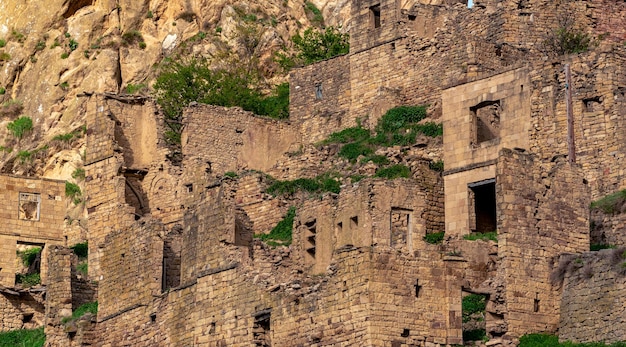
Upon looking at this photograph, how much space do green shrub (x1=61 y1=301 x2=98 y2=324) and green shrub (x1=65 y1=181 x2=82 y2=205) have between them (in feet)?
40.6

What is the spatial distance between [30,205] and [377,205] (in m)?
17.5

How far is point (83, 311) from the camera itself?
54.5 metres

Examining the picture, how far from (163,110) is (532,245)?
22.8m

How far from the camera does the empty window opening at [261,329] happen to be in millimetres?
46000

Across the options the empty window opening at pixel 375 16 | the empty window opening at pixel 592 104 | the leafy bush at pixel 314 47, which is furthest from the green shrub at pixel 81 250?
the empty window opening at pixel 592 104

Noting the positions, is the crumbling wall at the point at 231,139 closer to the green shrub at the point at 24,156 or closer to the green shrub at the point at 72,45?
the green shrub at the point at 24,156

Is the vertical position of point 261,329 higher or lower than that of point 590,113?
lower

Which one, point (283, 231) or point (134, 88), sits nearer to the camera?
point (283, 231)

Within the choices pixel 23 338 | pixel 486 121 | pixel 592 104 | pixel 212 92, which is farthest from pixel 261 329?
pixel 212 92

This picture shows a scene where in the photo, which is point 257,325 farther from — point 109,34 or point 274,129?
point 109,34

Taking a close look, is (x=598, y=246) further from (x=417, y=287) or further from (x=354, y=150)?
(x=354, y=150)

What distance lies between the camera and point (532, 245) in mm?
45062

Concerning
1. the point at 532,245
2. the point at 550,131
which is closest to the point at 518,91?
the point at 550,131

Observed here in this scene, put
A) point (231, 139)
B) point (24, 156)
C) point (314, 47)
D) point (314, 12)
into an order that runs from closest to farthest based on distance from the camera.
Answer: point (231, 139) → point (314, 47) → point (24, 156) → point (314, 12)
